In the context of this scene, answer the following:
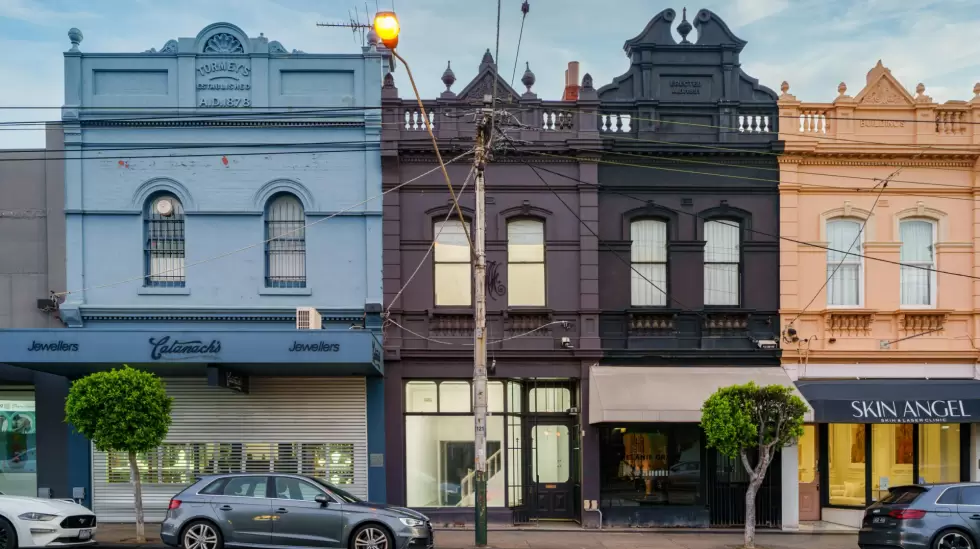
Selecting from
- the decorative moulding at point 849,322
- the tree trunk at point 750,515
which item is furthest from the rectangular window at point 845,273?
the tree trunk at point 750,515

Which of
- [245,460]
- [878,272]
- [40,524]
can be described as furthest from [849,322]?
[40,524]

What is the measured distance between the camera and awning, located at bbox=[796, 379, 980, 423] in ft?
62.9

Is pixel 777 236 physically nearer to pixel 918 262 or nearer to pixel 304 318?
pixel 918 262

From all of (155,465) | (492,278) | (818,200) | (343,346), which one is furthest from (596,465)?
(155,465)

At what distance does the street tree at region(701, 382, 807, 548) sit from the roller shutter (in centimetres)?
724

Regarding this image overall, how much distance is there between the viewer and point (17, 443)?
19875 mm

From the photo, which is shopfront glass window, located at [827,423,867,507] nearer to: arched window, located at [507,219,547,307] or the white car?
arched window, located at [507,219,547,307]

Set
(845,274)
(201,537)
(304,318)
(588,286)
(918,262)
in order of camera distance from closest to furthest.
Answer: (201,537)
(304,318)
(588,286)
(845,274)
(918,262)

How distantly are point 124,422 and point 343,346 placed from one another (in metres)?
4.01

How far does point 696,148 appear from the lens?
20656 mm

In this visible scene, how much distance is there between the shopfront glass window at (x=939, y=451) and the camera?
20.6 metres

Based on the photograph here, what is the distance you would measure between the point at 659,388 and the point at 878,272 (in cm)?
556

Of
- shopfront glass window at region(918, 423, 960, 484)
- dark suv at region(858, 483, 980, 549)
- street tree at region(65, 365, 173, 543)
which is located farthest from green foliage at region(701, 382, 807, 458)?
street tree at region(65, 365, 173, 543)

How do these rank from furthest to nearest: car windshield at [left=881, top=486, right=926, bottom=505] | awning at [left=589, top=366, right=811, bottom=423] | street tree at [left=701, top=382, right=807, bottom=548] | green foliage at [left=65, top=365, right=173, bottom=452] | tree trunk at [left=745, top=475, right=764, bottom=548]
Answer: awning at [left=589, top=366, right=811, bottom=423] < tree trunk at [left=745, top=475, right=764, bottom=548] < street tree at [left=701, top=382, right=807, bottom=548] < green foliage at [left=65, top=365, right=173, bottom=452] < car windshield at [left=881, top=486, right=926, bottom=505]
